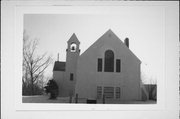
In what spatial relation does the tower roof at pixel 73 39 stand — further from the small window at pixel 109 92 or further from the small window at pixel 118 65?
the small window at pixel 109 92

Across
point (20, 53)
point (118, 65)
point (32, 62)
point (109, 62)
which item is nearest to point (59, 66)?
point (32, 62)

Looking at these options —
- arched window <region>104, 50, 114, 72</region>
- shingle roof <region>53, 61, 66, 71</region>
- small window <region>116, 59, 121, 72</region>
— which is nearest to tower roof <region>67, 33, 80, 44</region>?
shingle roof <region>53, 61, 66, 71</region>

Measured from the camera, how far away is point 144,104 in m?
3.10

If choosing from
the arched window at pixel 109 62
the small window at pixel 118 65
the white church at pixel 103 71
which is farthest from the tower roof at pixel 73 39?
the small window at pixel 118 65

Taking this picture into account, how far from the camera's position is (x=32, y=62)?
10.1ft

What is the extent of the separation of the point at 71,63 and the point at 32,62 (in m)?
0.49

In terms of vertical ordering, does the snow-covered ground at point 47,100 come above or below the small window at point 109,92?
below

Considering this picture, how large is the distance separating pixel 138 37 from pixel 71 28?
0.86 m

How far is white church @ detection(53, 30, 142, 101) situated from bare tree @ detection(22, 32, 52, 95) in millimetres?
243

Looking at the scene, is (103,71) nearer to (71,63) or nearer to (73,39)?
(71,63)

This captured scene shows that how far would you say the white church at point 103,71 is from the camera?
3.09 m

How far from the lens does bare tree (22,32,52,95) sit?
3076mm

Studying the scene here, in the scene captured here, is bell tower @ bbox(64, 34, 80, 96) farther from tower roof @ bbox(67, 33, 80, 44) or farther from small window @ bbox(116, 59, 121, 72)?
small window @ bbox(116, 59, 121, 72)

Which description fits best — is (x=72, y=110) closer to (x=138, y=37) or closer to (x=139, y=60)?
(x=139, y=60)
